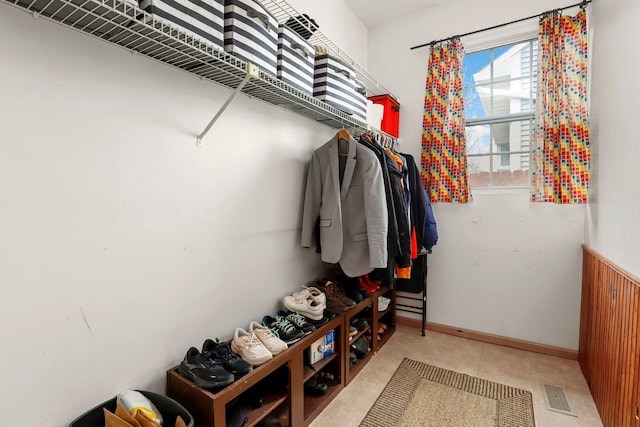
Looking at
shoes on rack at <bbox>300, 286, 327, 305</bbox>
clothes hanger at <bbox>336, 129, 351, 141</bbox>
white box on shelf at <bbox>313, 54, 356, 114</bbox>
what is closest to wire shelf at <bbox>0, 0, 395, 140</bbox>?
white box on shelf at <bbox>313, 54, 356, 114</bbox>

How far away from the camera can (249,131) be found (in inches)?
68.3

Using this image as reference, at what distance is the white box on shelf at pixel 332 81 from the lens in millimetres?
1890

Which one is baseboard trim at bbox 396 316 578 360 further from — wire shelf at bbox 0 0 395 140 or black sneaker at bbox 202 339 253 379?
wire shelf at bbox 0 0 395 140

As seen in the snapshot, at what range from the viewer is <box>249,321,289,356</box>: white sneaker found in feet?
4.91

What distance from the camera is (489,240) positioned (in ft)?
8.80

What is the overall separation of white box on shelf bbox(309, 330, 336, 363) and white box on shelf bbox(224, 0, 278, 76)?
1455mm

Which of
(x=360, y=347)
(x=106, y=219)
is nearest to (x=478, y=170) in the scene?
(x=360, y=347)

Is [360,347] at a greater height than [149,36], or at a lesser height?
lesser

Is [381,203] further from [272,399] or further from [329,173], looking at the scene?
[272,399]

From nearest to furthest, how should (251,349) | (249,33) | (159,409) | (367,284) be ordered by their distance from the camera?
(159,409)
(249,33)
(251,349)
(367,284)

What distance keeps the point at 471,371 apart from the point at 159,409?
2011mm

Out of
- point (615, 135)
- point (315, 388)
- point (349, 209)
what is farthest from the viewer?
point (349, 209)

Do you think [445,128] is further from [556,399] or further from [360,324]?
[556,399]

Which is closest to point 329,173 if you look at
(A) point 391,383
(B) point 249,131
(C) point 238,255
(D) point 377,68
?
(B) point 249,131
